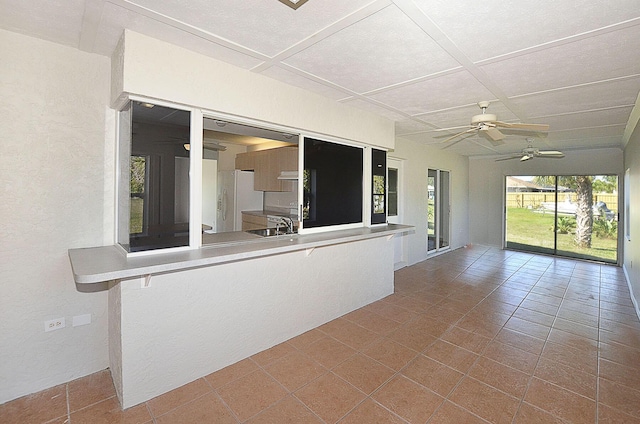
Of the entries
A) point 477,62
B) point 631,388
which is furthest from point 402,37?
point 631,388

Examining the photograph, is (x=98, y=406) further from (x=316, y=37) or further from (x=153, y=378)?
(x=316, y=37)

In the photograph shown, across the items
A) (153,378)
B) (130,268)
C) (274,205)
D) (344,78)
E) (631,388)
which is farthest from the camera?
(274,205)

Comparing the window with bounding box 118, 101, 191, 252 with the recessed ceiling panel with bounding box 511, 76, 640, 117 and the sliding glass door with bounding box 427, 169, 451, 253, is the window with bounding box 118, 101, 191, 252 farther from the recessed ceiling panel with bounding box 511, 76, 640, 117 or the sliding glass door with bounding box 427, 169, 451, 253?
the sliding glass door with bounding box 427, 169, 451, 253

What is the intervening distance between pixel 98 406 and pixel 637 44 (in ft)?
15.0

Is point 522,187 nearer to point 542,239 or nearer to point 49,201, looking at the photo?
point 542,239

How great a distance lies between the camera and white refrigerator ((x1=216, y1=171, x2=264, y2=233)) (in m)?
5.78

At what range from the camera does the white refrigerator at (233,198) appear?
5777 millimetres

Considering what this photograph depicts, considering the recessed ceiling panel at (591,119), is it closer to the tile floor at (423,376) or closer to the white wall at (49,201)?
the tile floor at (423,376)

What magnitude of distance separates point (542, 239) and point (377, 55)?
7791mm

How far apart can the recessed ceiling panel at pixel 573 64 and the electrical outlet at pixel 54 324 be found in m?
4.01

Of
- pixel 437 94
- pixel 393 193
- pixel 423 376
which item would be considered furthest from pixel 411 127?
pixel 423 376

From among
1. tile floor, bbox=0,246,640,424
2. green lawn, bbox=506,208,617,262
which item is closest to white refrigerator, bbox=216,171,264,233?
tile floor, bbox=0,246,640,424

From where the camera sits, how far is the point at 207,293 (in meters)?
2.50

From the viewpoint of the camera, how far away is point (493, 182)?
27.2 ft
